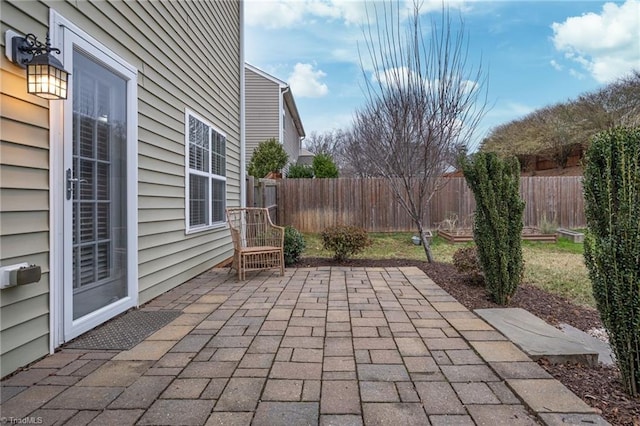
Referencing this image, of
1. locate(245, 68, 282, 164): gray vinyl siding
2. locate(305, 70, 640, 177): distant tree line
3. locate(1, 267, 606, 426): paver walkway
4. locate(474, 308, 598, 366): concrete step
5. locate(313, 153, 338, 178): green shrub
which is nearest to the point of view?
locate(1, 267, 606, 426): paver walkway

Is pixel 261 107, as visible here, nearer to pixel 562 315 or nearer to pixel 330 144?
pixel 562 315

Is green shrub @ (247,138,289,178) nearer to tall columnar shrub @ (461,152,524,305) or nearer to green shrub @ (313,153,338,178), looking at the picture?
green shrub @ (313,153,338,178)

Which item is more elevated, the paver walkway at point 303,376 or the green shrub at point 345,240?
the green shrub at point 345,240

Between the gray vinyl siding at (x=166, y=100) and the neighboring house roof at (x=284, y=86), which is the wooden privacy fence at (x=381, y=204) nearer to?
the gray vinyl siding at (x=166, y=100)

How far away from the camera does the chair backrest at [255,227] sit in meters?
5.09

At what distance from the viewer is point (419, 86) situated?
5.26 m

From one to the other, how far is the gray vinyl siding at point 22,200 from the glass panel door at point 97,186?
0.26 meters

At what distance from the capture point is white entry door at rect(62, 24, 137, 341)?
2.33m

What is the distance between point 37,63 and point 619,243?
316 cm

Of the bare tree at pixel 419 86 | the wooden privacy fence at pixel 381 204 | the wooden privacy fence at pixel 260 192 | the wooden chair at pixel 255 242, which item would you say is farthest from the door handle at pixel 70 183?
the wooden privacy fence at pixel 381 204

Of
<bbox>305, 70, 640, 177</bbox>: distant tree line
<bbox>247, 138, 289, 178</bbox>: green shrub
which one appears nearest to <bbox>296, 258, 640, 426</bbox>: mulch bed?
<bbox>247, 138, 289, 178</bbox>: green shrub

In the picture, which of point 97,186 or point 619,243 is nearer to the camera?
point 619,243

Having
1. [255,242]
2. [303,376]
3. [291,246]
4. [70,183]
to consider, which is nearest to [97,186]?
[70,183]

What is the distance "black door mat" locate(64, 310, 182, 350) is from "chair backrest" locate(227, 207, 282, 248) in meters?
2.05
